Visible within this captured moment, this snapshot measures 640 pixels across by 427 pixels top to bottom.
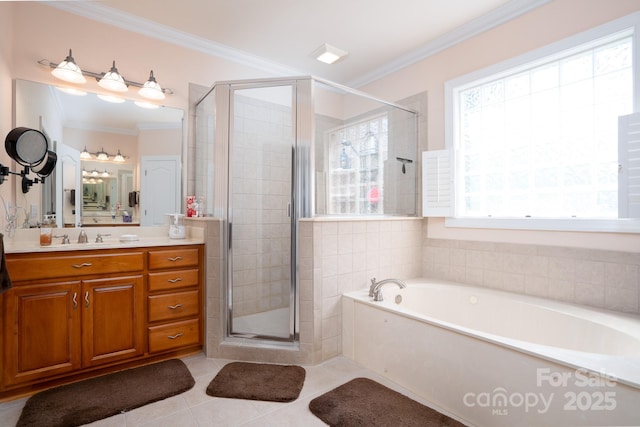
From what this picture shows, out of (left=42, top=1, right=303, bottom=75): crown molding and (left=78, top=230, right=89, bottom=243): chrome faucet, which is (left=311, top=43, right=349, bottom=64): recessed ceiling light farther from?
(left=78, top=230, right=89, bottom=243): chrome faucet

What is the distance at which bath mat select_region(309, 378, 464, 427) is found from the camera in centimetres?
166

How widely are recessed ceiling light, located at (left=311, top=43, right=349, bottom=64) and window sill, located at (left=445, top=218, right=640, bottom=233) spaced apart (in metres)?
1.95

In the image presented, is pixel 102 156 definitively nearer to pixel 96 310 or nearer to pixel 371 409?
pixel 96 310

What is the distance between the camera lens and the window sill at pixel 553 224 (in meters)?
1.98

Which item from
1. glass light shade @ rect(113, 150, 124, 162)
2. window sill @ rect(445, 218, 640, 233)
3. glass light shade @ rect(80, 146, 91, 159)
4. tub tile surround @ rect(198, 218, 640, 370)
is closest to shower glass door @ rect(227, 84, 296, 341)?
tub tile surround @ rect(198, 218, 640, 370)

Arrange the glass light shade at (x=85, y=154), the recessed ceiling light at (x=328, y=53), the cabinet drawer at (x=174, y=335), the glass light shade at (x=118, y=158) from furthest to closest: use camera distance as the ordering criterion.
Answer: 1. the recessed ceiling light at (x=328, y=53)
2. the glass light shade at (x=118, y=158)
3. the glass light shade at (x=85, y=154)
4. the cabinet drawer at (x=174, y=335)

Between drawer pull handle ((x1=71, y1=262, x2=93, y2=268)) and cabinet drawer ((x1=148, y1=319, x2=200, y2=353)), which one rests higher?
drawer pull handle ((x1=71, y1=262, x2=93, y2=268))

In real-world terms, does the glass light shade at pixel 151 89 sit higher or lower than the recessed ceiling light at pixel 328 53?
lower

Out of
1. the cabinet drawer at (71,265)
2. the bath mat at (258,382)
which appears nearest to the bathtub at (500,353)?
the bath mat at (258,382)

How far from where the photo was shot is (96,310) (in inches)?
81.4

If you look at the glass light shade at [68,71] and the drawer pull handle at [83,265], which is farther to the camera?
the glass light shade at [68,71]

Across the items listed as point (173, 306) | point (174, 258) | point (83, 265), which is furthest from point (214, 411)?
point (83, 265)

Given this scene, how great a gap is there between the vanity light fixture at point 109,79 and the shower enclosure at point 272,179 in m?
0.41

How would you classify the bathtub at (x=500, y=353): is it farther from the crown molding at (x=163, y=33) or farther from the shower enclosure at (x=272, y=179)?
the crown molding at (x=163, y=33)
